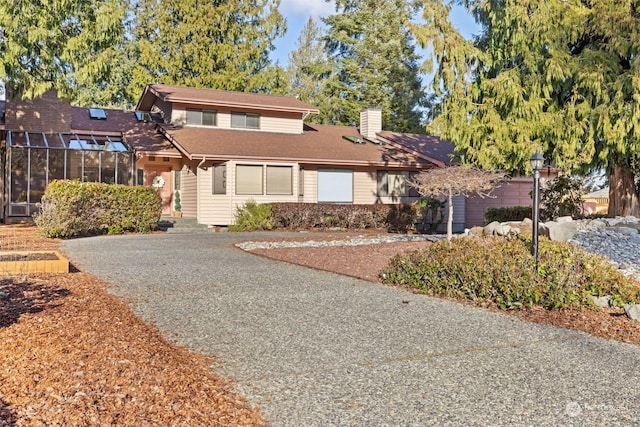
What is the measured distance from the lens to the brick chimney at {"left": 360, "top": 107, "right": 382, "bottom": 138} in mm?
26125

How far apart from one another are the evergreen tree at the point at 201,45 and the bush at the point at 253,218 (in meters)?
16.5

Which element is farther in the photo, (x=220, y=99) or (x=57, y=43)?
(x=220, y=99)

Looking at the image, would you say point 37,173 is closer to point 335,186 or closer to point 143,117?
point 143,117

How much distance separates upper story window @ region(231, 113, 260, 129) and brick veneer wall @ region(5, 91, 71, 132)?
19.9 feet

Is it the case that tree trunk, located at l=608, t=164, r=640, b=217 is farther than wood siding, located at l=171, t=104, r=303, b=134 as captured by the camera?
No

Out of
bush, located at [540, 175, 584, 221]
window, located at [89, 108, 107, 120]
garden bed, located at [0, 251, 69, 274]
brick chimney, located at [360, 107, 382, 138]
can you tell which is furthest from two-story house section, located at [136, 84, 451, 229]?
garden bed, located at [0, 251, 69, 274]

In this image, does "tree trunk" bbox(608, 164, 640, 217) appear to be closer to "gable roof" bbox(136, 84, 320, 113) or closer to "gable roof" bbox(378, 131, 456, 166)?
"gable roof" bbox(378, 131, 456, 166)

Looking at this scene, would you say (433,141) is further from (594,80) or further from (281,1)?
(281,1)

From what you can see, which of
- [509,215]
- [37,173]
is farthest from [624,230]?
[37,173]

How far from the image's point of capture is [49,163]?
19328 mm

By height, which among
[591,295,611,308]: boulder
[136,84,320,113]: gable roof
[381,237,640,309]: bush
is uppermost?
[136,84,320,113]: gable roof

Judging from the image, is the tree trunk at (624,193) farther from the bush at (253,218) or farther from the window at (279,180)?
the window at (279,180)

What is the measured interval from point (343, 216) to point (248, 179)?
3.53m

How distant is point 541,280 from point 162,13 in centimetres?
3115
